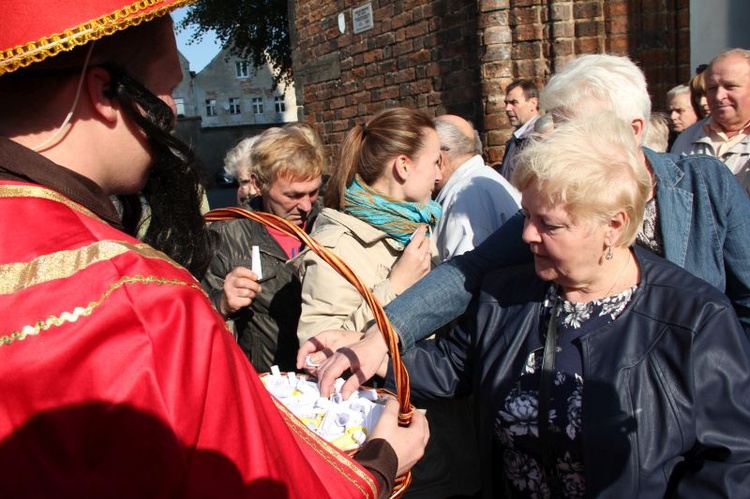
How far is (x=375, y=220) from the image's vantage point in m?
2.61

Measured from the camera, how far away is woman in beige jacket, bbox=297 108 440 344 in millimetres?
2416

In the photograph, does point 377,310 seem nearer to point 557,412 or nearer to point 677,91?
point 557,412

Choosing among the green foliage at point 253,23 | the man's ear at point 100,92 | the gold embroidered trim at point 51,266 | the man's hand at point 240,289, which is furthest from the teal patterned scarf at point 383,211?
the green foliage at point 253,23

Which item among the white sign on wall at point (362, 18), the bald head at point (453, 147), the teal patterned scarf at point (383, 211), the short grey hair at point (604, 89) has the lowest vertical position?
the teal patterned scarf at point (383, 211)

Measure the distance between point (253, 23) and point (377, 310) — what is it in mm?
23764

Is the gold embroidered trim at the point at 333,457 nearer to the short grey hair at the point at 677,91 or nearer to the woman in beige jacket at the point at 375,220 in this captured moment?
the woman in beige jacket at the point at 375,220

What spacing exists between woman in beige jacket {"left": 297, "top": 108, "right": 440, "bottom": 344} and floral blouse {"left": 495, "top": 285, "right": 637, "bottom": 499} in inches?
27.2

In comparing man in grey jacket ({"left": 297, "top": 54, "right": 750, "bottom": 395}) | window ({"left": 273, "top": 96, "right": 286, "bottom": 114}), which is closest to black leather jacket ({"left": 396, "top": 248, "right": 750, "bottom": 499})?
man in grey jacket ({"left": 297, "top": 54, "right": 750, "bottom": 395})

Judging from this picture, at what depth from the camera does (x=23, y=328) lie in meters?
0.81

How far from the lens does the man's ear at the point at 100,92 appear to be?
1015 millimetres

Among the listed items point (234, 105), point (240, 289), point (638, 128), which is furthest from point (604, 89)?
point (234, 105)

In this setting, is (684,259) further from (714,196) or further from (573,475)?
(573,475)

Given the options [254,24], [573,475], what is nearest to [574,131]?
[573,475]

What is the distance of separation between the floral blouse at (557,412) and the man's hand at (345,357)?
388 mm
